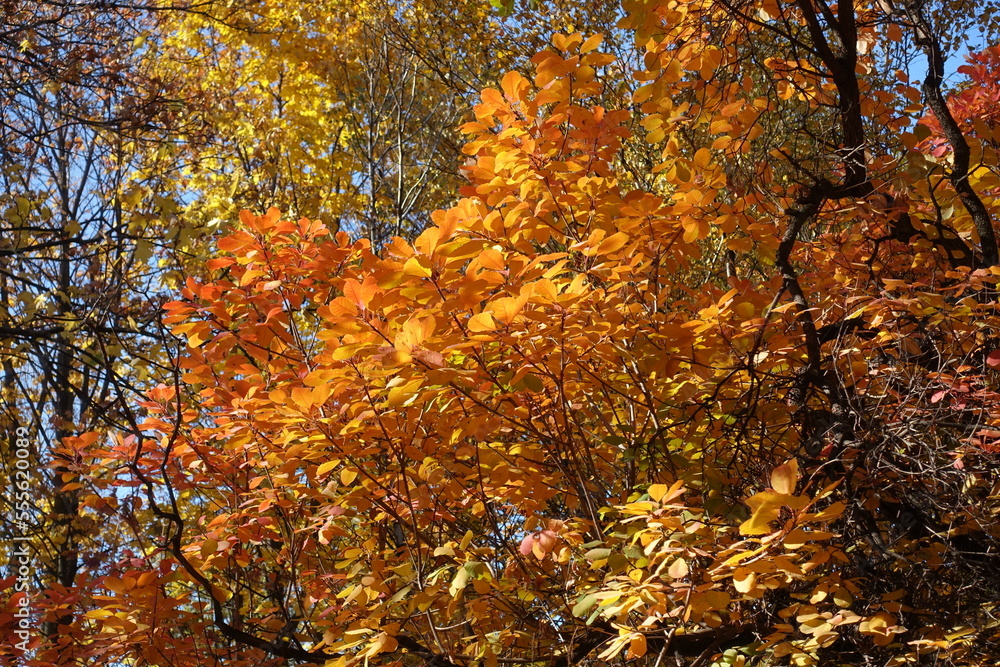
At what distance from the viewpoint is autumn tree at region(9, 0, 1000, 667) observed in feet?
6.89

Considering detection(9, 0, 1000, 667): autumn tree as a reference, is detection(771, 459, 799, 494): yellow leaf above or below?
below

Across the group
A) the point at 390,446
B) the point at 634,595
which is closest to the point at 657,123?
the point at 390,446

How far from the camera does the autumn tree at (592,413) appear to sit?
210cm

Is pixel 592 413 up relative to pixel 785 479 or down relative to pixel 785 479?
up

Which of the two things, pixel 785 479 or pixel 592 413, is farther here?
pixel 592 413

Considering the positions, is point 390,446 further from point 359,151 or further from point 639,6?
point 359,151

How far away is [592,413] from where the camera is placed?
3.10m

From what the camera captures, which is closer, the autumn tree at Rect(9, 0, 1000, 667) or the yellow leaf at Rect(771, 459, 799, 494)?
the yellow leaf at Rect(771, 459, 799, 494)

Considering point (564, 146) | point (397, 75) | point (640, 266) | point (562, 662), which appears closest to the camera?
point (562, 662)

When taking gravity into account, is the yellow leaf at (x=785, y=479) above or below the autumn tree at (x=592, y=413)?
below

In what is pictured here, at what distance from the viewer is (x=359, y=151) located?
712cm

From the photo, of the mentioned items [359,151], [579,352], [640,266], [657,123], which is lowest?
[579,352]

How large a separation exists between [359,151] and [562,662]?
5567mm

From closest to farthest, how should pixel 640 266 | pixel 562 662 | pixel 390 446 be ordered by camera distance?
pixel 390 446, pixel 562 662, pixel 640 266
